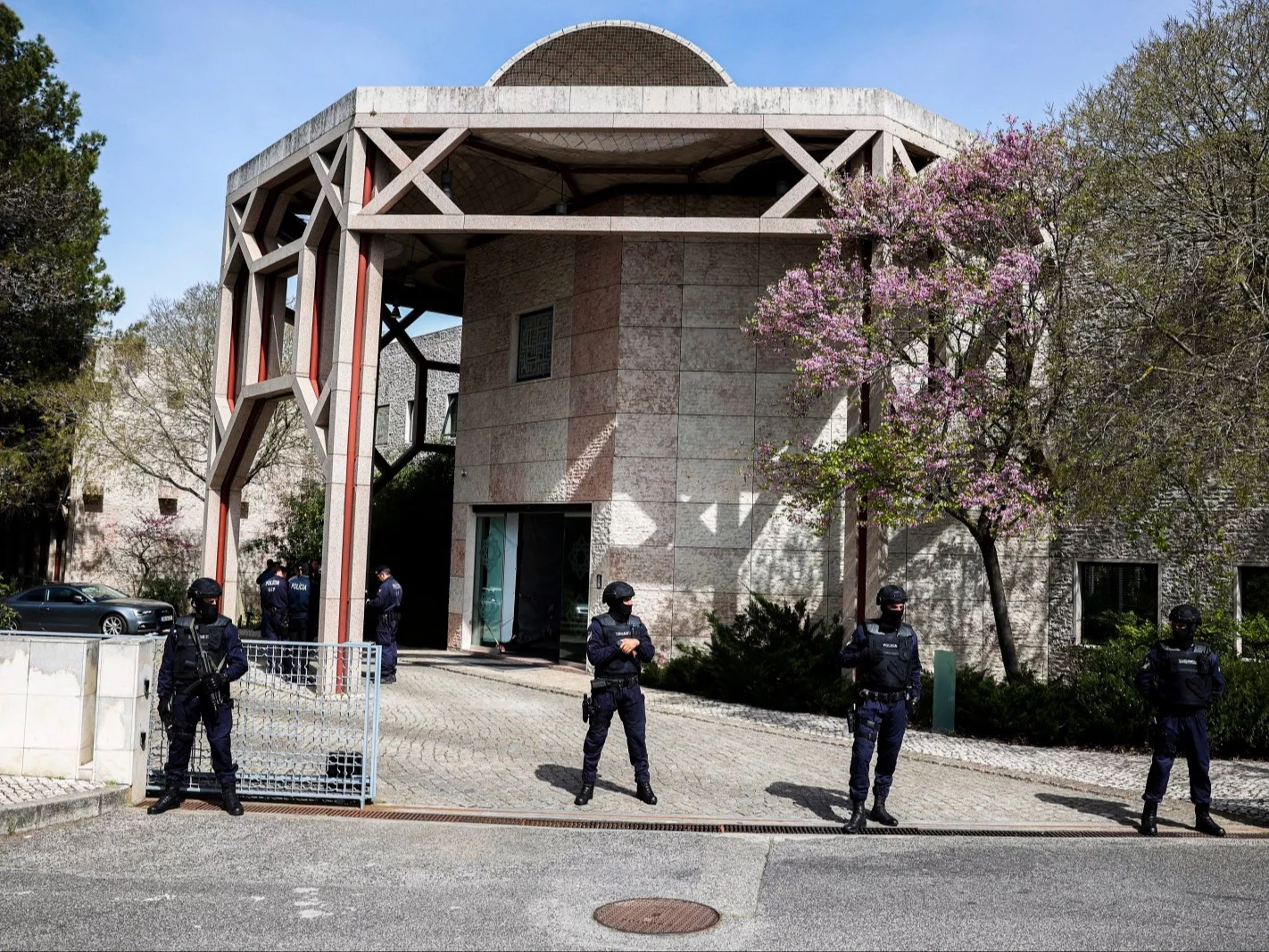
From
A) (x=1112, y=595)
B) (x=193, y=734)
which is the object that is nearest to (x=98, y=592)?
(x=193, y=734)

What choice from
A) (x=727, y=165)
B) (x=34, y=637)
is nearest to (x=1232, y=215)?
(x=727, y=165)

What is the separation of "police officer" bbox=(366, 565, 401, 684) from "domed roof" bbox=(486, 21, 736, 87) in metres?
8.00

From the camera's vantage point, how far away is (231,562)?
18125mm

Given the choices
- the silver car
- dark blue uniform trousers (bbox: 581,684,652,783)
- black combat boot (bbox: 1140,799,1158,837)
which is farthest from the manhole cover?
the silver car

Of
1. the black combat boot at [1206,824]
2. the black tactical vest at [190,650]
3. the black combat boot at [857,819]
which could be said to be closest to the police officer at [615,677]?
the black combat boot at [857,819]

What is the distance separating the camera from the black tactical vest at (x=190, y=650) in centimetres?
808

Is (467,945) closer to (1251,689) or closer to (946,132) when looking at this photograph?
(1251,689)

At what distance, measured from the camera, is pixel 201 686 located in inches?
316

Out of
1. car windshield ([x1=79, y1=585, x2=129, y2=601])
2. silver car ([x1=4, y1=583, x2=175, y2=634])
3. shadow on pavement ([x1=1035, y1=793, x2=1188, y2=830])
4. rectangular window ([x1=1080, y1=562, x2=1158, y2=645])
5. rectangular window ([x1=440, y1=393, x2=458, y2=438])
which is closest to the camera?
shadow on pavement ([x1=1035, y1=793, x2=1188, y2=830])

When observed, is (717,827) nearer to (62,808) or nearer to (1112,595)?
(62,808)

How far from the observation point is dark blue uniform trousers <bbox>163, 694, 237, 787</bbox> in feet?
26.6

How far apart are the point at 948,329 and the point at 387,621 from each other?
8240mm

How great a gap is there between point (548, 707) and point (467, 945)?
8.42 metres

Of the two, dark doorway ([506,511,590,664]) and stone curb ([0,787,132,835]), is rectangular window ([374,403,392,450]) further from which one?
stone curb ([0,787,132,835])
